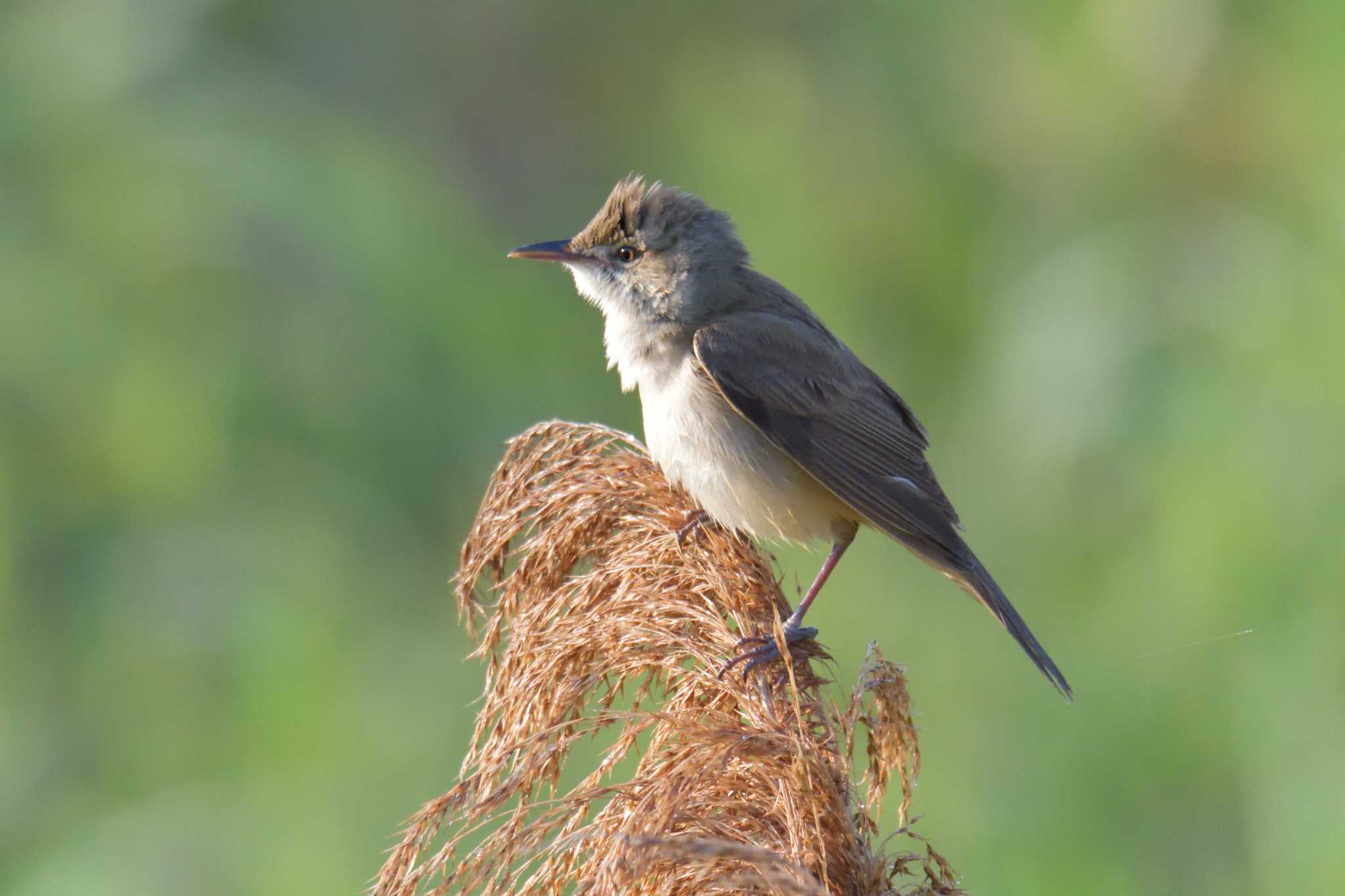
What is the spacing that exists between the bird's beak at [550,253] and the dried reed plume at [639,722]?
1.09 meters

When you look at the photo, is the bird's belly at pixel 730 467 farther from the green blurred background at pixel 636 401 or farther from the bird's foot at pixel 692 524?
the green blurred background at pixel 636 401

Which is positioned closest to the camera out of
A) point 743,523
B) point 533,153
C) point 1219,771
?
point 743,523

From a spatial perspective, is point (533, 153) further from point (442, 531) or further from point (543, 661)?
point (543, 661)

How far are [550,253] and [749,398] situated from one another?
30.3 inches

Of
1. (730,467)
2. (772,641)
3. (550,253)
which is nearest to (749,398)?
(730,467)

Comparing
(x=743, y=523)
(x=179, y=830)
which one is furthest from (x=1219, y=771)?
(x=179, y=830)

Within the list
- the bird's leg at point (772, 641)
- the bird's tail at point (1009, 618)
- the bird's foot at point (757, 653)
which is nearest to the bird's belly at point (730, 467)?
the bird's leg at point (772, 641)

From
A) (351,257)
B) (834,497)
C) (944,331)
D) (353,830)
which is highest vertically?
(944,331)

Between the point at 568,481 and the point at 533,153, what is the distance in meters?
8.10

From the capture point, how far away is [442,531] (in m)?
8.91

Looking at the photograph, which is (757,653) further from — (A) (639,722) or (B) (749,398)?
(B) (749,398)

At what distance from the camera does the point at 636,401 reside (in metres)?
9.14

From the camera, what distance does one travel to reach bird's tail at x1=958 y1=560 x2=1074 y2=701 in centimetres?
329

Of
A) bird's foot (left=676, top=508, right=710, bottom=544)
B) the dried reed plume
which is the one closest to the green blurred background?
bird's foot (left=676, top=508, right=710, bottom=544)
